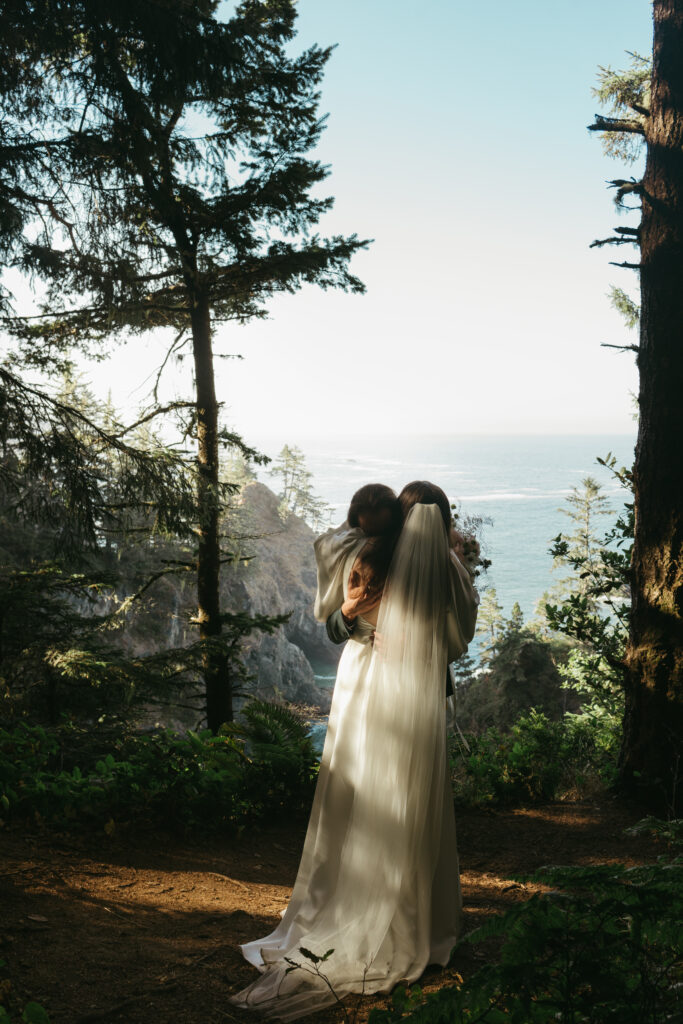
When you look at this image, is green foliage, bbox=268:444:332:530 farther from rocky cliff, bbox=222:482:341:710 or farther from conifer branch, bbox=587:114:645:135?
conifer branch, bbox=587:114:645:135

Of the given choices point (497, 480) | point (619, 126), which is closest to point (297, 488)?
point (497, 480)

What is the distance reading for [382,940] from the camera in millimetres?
2900

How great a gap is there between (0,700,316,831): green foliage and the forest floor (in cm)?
17

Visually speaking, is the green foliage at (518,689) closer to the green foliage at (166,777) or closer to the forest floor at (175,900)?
the forest floor at (175,900)

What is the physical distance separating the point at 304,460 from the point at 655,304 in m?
42.7

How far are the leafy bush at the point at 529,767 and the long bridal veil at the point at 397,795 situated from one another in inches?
103

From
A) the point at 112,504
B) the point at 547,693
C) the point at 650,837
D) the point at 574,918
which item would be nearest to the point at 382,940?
the point at 574,918

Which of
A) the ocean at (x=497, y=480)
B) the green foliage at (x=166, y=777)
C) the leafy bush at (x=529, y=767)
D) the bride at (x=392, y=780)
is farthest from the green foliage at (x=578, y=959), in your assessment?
the ocean at (x=497, y=480)

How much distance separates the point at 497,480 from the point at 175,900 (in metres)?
56.7

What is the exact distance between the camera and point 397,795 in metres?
3.14

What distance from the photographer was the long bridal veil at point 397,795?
9.79ft

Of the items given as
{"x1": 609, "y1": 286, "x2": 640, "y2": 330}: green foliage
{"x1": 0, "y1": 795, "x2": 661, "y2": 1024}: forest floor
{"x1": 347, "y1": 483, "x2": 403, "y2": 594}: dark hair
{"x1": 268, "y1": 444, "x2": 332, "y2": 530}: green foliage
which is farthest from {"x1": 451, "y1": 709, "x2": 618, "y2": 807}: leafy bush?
{"x1": 268, "y1": 444, "x2": 332, "y2": 530}: green foliage

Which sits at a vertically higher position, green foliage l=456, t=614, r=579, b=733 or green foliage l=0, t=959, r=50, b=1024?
green foliage l=0, t=959, r=50, b=1024

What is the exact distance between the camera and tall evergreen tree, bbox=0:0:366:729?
5.67 metres
